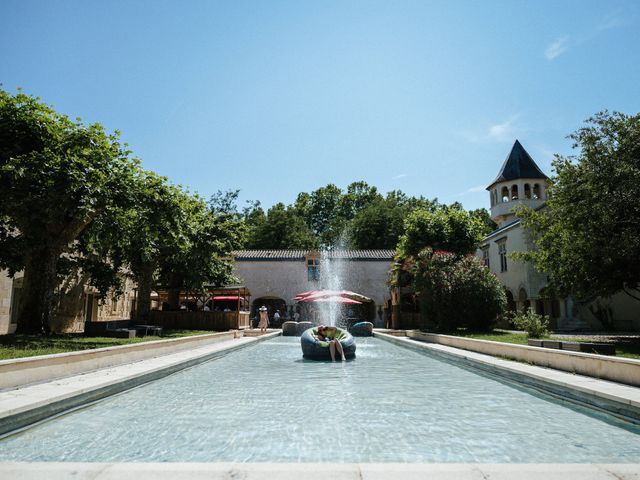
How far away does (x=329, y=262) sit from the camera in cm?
4112

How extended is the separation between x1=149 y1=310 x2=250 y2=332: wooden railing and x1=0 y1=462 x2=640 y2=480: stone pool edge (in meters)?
23.2

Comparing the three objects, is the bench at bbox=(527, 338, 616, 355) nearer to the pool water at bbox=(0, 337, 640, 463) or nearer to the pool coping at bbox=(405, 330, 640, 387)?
the pool coping at bbox=(405, 330, 640, 387)

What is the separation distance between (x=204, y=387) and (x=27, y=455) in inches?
172

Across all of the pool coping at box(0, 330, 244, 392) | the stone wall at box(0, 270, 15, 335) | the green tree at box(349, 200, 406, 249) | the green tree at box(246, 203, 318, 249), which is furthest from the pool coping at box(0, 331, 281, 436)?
the green tree at box(246, 203, 318, 249)

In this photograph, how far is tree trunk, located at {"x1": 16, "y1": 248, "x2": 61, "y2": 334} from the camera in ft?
46.3

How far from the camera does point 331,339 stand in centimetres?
1378

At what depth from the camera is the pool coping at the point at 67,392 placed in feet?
17.2

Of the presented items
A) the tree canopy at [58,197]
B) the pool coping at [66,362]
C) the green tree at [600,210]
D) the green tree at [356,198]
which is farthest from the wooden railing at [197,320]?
the green tree at [356,198]

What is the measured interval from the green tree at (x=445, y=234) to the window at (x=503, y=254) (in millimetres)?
3715

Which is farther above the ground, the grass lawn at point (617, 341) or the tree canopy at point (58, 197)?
the tree canopy at point (58, 197)

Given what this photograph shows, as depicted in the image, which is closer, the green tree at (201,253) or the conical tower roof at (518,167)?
the green tree at (201,253)

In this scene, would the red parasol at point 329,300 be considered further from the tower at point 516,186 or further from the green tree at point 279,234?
the green tree at point 279,234

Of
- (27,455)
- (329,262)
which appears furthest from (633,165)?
(329,262)

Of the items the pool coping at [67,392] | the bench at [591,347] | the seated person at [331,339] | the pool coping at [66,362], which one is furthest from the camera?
the seated person at [331,339]
